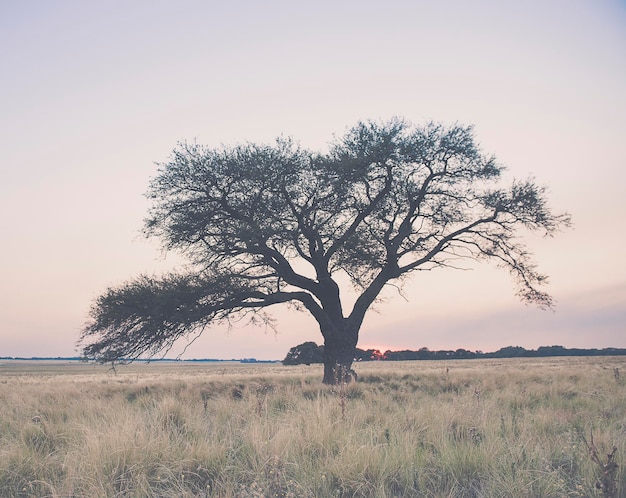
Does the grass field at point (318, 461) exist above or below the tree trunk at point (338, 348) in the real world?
below

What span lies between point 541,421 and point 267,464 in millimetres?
Result: 4504

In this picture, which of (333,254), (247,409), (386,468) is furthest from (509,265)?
(386,468)

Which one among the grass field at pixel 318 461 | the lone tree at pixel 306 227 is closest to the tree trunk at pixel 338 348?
the lone tree at pixel 306 227

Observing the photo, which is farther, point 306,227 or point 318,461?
point 306,227

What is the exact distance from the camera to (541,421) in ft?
23.4

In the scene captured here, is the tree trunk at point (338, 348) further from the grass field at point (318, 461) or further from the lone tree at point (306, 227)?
the grass field at point (318, 461)

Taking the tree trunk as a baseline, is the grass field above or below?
below

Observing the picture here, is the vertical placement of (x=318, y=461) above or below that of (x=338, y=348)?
below

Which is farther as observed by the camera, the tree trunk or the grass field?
the tree trunk

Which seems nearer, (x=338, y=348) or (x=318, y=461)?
(x=318, y=461)

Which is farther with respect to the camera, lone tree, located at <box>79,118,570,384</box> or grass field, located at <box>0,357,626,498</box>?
lone tree, located at <box>79,118,570,384</box>

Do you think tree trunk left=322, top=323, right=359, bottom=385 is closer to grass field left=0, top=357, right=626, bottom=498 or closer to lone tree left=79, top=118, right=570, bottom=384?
lone tree left=79, top=118, right=570, bottom=384

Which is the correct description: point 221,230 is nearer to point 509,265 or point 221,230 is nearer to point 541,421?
point 509,265

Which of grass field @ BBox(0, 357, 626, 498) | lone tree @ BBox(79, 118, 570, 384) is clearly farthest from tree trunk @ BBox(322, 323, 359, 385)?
grass field @ BBox(0, 357, 626, 498)
